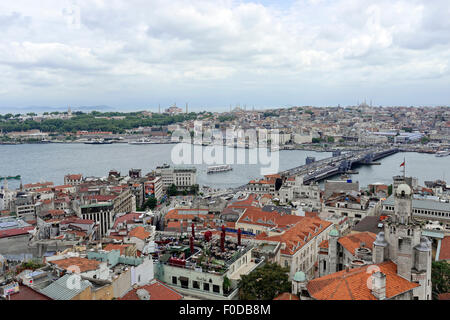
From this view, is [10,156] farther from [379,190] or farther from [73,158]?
[379,190]

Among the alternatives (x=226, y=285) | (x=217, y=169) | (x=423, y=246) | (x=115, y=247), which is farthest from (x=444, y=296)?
(x=217, y=169)

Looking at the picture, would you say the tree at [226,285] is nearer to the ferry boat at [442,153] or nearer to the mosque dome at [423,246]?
the mosque dome at [423,246]

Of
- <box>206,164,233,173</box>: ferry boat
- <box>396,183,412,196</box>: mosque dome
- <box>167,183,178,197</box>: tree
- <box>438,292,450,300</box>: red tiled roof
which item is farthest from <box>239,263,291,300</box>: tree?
<box>206,164,233,173</box>: ferry boat

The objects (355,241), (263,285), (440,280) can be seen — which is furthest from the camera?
(355,241)

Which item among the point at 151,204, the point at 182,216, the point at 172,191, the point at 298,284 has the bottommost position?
the point at 172,191

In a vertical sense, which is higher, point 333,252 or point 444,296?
point 333,252

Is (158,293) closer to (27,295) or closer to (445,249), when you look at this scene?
(27,295)

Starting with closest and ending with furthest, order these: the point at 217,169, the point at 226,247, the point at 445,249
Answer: the point at 226,247 < the point at 445,249 < the point at 217,169
